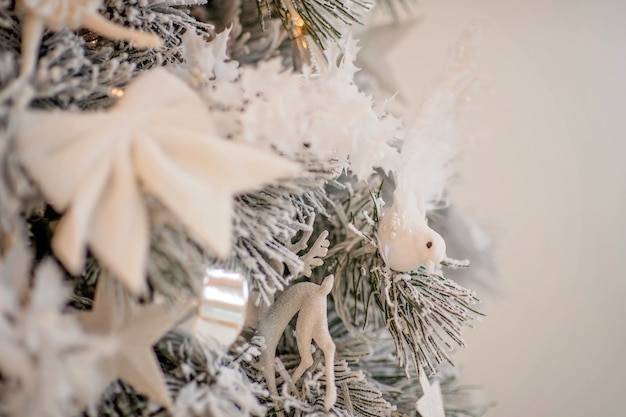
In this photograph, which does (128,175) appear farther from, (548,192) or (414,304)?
(548,192)

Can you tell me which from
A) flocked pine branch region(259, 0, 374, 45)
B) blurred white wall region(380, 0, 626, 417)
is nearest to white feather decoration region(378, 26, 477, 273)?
flocked pine branch region(259, 0, 374, 45)

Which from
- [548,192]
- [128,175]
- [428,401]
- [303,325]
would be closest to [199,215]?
[128,175]

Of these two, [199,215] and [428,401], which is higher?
[199,215]

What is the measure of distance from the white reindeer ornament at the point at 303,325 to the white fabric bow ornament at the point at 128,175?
6.8 inches

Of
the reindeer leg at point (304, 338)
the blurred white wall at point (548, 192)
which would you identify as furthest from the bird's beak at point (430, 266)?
the blurred white wall at point (548, 192)

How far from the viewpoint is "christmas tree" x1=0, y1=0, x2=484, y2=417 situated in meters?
0.25

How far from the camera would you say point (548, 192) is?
911 mm

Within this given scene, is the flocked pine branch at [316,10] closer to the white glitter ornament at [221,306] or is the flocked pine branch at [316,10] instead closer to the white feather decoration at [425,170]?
the white feather decoration at [425,170]

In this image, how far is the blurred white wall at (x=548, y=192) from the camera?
88cm

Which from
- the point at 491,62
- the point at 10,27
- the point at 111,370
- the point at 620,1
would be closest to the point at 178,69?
the point at 10,27

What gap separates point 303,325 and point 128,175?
208 mm

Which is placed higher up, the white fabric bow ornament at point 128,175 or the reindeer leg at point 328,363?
the white fabric bow ornament at point 128,175

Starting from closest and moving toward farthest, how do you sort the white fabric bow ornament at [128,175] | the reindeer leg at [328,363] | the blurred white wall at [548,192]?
the white fabric bow ornament at [128,175]
the reindeer leg at [328,363]
the blurred white wall at [548,192]

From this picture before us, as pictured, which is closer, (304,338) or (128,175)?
(128,175)
